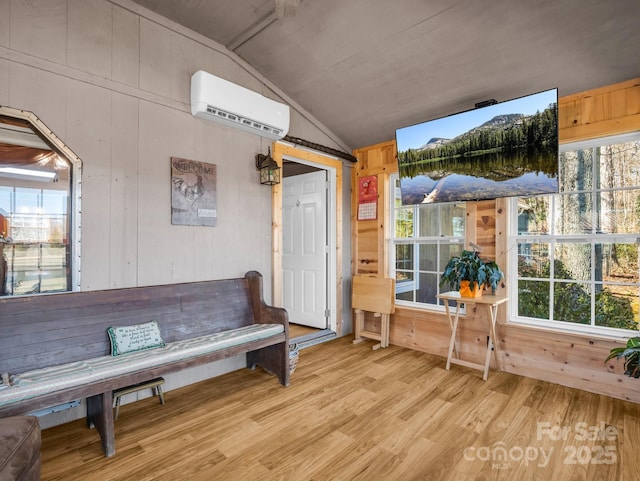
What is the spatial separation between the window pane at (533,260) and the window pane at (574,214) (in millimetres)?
200

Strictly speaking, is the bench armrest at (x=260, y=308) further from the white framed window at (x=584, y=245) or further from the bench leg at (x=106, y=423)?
the white framed window at (x=584, y=245)

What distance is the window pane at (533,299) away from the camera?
3.01 m

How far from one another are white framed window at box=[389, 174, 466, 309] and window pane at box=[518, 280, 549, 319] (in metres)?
0.69

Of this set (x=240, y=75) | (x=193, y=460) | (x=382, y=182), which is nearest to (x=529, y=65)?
(x=382, y=182)

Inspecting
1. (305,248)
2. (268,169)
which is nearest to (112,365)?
(268,169)

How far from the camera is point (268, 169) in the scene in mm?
3244

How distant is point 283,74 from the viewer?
338cm

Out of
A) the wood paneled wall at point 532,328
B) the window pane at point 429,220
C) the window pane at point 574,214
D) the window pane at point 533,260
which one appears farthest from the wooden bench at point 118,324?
the window pane at point 574,214

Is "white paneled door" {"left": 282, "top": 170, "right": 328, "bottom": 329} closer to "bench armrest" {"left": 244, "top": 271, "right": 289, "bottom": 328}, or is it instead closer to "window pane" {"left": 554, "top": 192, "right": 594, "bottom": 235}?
"bench armrest" {"left": 244, "top": 271, "right": 289, "bottom": 328}

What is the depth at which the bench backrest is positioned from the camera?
2008 mm

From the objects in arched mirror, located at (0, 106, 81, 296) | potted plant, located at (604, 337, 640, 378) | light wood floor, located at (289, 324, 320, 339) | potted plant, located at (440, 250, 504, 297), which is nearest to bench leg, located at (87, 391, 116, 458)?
arched mirror, located at (0, 106, 81, 296)

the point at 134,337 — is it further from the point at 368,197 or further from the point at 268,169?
the point at 368,197

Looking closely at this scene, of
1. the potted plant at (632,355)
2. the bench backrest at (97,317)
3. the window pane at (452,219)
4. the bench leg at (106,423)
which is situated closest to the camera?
the bench leg at (106,423)

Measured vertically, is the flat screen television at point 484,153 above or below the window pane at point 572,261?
above
